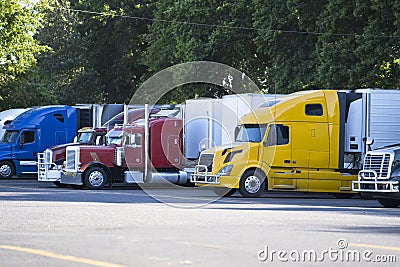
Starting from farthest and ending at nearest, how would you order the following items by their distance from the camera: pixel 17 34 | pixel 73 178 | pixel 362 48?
1. pixel 17 34
2. pixel 362 48
3. pixel 73 178

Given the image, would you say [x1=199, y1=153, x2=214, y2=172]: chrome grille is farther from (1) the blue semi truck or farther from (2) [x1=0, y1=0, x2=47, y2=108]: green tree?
(2) [x1=0, y1=0, x2=47, y2=108]: green tree

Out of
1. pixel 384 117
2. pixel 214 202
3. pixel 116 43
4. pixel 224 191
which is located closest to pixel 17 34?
pixel 116 43

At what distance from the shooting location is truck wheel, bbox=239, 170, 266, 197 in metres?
29.8

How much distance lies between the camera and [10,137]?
45.0 m

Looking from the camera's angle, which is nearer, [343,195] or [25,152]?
[343,195]

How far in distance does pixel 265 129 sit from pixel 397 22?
42.1 ft

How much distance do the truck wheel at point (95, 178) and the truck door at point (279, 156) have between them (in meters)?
7.60

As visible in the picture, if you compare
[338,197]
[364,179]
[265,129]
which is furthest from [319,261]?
[338,197]

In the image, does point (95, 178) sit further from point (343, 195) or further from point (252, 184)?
point (343, 195)

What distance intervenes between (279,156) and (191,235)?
618 inches

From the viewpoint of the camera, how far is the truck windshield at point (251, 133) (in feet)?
100

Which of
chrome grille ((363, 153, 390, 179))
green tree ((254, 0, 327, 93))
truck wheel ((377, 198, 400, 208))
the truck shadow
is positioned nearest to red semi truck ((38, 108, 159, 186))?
the truck shadow

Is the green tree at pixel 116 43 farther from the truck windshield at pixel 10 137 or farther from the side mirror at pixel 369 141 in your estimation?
the side mirror at pixel 369 141

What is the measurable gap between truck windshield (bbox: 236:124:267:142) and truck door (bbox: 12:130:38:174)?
15883mm
